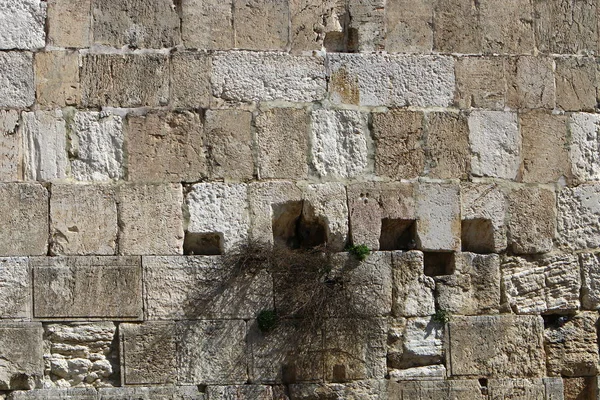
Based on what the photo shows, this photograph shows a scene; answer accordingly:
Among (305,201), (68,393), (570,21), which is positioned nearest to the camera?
(68,393)

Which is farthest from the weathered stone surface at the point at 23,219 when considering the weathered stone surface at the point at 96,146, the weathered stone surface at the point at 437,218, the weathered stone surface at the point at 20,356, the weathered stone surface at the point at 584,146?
the weathered stone surface at the point at 584,146

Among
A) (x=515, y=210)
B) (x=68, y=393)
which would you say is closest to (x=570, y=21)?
(x=515, y=210)

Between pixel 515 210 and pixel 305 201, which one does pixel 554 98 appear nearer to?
pixel 515 210

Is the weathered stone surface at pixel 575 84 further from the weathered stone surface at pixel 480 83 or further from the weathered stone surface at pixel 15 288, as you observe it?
the weathered stone surface at pixel 15 288

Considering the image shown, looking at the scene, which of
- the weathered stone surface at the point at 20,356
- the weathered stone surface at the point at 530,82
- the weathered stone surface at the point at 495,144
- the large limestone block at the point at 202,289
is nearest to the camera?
the weathered stone surface at the point at 20,356

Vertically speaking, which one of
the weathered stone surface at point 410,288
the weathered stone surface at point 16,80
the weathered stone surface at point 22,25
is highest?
the weathered stone surface at point 22,25

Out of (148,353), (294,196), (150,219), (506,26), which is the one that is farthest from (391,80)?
(148,353)

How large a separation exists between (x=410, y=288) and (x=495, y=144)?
3.99 ft

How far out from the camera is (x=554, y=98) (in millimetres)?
8602

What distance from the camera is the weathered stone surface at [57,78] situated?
800cm

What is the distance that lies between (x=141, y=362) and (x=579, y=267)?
3.11 m

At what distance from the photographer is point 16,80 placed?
799 cm

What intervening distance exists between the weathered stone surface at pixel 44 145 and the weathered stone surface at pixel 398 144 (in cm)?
212

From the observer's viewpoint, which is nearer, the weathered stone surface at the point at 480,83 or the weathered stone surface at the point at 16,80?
the weathered stone surface at the point at 16,80
